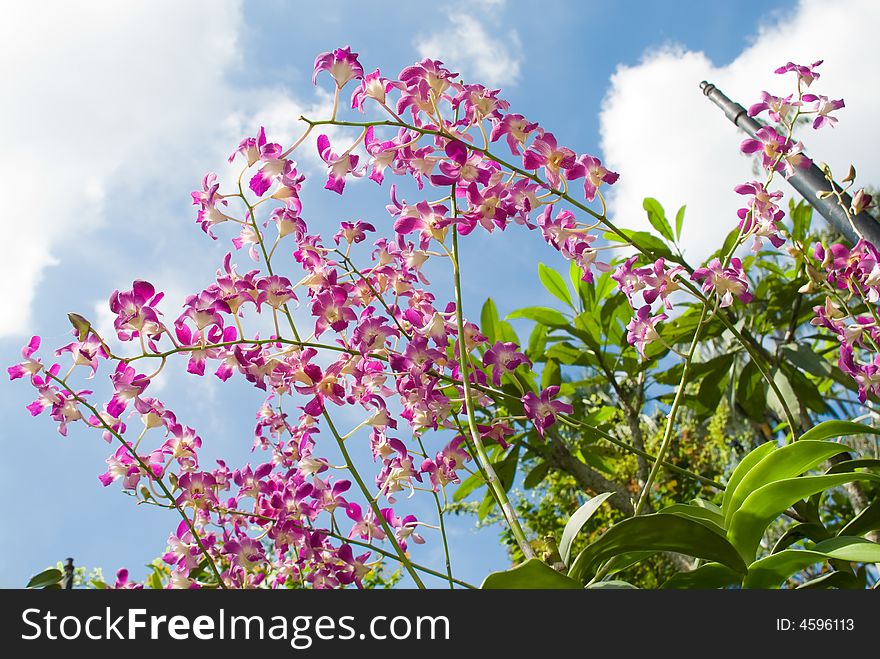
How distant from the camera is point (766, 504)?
753 millimetres

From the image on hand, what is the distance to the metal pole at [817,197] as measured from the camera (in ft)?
4.09

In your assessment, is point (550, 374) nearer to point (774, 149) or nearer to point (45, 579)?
point (774, 149)

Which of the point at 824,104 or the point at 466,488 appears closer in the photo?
the point at 824,104

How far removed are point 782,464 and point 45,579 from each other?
3.17 feet

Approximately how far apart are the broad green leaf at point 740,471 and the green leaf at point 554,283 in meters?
1.69

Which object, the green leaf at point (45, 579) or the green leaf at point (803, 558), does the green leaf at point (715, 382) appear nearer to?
the green leaf at point (803, 558)

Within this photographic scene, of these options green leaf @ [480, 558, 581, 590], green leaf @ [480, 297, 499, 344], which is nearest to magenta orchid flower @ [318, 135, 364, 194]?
green leaf @ [480, 558, 581, 590]

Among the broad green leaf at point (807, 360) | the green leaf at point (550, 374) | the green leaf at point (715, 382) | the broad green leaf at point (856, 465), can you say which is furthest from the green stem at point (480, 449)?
the green leaf at point (715, 382)

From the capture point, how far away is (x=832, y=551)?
73 centimetres

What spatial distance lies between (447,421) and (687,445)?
384 centimetres

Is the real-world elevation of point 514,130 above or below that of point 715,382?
below

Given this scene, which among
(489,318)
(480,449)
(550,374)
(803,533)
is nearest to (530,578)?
(480,449)
